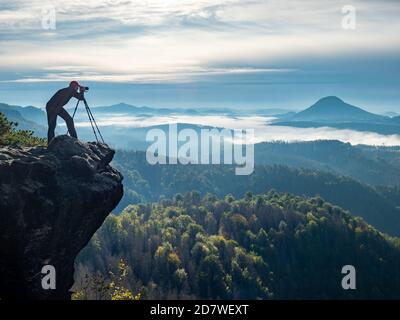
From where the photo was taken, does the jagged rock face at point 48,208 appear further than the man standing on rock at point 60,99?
No

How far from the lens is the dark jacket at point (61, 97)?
4628cm

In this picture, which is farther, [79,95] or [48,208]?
[79,95]

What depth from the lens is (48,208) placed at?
39312 millimetres

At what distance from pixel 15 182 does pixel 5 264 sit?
5.84m

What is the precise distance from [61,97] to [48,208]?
38.1 ft

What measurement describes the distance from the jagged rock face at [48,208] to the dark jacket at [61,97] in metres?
3.68

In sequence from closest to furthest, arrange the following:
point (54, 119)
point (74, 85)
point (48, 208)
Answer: point (48, 208) → point (74, 85) → point (54, 119)

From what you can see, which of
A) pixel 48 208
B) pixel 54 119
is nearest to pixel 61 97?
pixel 54 119

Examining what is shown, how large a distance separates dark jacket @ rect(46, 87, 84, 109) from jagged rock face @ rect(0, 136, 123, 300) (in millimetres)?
3676

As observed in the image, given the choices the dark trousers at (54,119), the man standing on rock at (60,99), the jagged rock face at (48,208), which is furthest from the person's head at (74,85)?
the jagged rock face at (48,208)

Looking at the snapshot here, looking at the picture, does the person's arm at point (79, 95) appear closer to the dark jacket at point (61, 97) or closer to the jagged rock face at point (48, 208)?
the dark jacket at point (61, 97)

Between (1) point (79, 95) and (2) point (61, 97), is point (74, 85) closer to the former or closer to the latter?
(1) point (79, 95)

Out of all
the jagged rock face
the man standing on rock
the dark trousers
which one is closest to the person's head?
the man standing on rock

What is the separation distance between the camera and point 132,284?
17862 centimetres
